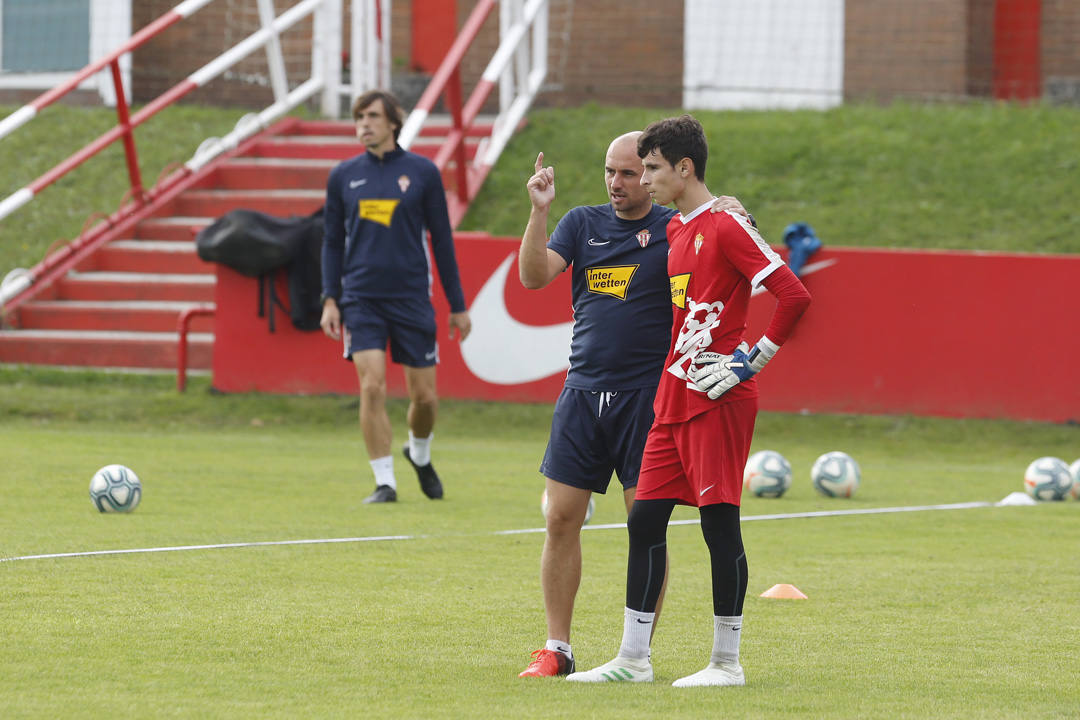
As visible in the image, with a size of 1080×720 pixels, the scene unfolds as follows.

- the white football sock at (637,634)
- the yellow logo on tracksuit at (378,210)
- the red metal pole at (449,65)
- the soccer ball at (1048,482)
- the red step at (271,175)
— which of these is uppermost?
the red metal pole at (449,65)

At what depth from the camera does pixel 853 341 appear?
47.5ft

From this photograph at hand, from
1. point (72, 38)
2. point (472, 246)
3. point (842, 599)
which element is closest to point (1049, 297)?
point (472, 246)

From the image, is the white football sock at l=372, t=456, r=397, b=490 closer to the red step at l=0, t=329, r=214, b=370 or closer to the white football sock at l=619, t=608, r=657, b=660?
the white football sock at l=619, t=608, r=657, b=660

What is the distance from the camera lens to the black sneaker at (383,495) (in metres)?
→ 10.1

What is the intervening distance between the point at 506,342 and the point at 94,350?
4.32 metres

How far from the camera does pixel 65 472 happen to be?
1077 cm

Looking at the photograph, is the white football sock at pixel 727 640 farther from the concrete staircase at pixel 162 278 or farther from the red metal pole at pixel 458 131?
the red metal pole at pixel 458 131

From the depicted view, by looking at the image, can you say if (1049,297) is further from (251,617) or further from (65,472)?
(251,617)

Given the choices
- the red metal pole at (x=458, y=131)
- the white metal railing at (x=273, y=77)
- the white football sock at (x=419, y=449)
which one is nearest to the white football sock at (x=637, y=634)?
the white football sock at (x=419, y=449)

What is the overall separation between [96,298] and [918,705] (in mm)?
13594

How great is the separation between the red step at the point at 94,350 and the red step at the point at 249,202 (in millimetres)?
2071

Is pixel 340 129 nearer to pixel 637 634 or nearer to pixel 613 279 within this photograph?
pixel 613 279

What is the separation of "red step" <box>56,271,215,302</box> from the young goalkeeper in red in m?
12.3

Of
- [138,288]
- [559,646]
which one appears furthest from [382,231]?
[138,288]
